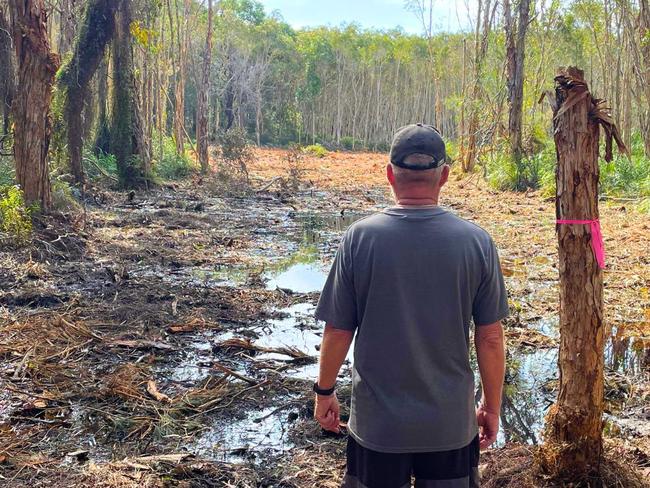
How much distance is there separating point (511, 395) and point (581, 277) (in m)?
1.84

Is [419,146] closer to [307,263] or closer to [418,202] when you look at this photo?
[418,202]

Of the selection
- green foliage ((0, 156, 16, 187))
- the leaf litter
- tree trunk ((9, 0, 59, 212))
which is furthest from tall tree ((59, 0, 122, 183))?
tree trunk ((9, 0, 59, 212))

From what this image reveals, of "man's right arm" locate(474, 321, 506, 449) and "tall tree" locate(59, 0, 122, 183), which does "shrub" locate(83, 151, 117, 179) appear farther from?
"man's right arm" locate(474, 321, 506, 449)

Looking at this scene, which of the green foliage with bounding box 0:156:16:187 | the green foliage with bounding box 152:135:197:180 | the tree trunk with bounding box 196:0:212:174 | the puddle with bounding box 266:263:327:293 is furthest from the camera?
the tree trunk with bounding box 196:0:212:174

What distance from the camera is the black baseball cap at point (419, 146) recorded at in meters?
2.11

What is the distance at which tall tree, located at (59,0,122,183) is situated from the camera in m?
14.9

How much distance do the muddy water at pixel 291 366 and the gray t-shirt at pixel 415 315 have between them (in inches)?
75.5

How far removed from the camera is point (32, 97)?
31.9 feet

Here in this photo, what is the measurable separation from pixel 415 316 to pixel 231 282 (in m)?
6.16

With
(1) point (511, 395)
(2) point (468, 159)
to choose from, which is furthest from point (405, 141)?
(2) point (468, 159)

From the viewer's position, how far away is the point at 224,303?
696cm

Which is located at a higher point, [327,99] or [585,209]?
[327,99]

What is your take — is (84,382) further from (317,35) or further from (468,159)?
(317,35)

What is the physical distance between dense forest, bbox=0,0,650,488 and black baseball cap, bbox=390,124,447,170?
0.65 meters
